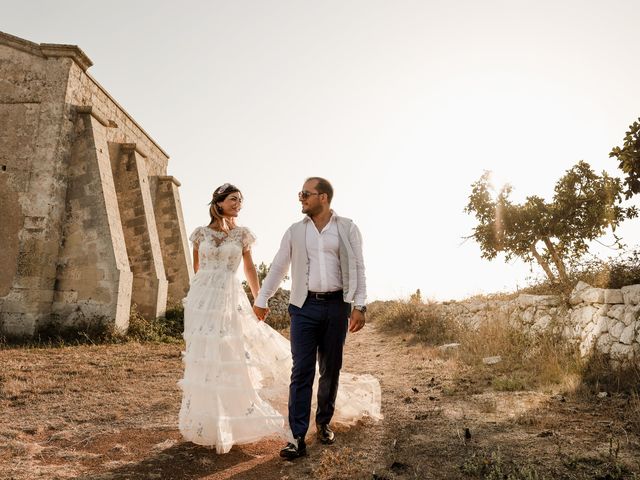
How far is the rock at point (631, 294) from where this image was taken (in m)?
6.29

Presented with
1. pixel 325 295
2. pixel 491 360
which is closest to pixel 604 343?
pixel 491 360

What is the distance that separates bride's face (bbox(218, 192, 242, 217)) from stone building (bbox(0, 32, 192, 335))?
7.04m

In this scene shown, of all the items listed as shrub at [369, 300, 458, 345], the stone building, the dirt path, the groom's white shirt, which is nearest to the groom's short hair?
the groom's white shirt

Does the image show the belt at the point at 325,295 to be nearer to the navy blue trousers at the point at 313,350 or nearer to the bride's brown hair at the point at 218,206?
the navy blue trousers at the point at 313,350

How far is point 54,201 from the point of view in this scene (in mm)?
10172

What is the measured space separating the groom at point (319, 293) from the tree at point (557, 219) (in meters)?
15.1

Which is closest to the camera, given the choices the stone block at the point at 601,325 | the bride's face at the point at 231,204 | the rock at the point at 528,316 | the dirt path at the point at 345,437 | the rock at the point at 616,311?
the dirt path at the point at 345,437

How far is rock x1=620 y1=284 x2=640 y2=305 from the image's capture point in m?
6.29

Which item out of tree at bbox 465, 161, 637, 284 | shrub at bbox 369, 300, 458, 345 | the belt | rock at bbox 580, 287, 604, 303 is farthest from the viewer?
tree at bbox 465, 161, 637, 284

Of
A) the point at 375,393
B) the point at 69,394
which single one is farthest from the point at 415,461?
the point at 69,394

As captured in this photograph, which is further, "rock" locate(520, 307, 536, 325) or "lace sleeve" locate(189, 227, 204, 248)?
"rock" locate(520, 307, 536, 325)

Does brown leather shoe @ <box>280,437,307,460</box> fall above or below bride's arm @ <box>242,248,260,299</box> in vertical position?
below

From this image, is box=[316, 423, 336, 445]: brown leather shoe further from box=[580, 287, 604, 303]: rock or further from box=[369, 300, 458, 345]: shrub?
box=[369, 300, 458, 345]: shrub

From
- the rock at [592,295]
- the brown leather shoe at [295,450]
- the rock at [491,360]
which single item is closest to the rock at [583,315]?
the rock at [592,295]
